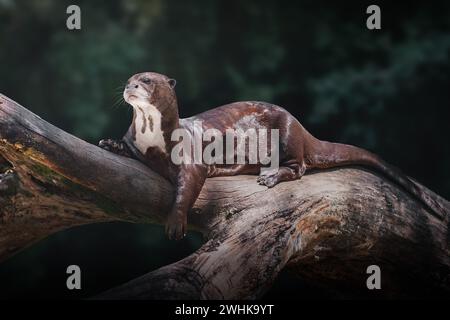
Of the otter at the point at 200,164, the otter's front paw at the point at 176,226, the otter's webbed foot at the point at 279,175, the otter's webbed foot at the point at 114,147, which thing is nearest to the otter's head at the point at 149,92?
the otter at the point at 200,164

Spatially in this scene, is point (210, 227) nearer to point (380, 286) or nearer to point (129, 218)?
point (129, 218)

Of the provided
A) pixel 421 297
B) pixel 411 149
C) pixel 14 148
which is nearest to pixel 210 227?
pixel 14 148

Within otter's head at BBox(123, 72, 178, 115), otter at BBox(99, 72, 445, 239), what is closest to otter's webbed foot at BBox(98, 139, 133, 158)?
otter at BBox(99, 72, 445, 239)

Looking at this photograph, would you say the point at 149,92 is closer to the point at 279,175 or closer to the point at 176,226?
the point at 176,226

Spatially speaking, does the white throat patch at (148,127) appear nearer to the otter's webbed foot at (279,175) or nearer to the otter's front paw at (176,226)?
the otter's front paw at (176,226)

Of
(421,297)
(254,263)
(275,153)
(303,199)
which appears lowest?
(421,297)

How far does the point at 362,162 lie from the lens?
3.51 metres

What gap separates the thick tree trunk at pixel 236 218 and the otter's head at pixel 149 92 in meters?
0.29

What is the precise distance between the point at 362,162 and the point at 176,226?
1243 millimetres

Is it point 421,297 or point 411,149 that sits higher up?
point 411,149

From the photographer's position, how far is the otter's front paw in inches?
109
